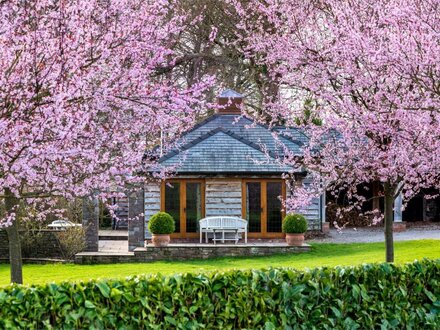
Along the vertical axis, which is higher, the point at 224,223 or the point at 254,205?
the point at 254,205

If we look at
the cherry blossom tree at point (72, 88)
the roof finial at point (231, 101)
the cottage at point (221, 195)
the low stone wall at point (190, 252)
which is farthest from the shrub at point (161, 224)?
the cherry blossom tree at point (72, 88)

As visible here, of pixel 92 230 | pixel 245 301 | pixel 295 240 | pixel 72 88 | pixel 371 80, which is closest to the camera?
pixel 72 88

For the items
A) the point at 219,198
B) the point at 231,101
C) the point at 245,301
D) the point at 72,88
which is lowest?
the point at 245,301

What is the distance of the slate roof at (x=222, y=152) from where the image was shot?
23484 millimetres

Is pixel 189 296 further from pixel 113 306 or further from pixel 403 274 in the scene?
pixel 403 274

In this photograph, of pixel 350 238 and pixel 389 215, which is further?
pixel 350 238

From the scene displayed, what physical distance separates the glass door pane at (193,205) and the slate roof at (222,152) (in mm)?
647

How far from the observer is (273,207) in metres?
23.8

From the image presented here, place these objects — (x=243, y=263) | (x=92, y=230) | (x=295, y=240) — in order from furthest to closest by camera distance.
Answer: (x=92, y=230) < (x=295, y=240) < (x=243, y=263)

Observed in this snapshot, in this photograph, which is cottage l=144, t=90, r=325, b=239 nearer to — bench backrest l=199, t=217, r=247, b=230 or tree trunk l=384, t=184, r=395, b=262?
bench backrest l=199, t=217, r=247, b=230

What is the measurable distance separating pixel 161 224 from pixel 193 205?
99.8 inches

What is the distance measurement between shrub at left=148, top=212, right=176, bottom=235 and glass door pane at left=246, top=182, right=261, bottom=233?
10.2 ft

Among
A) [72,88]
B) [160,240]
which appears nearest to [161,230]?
[160,240]

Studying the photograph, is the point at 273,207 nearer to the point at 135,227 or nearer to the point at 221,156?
the point at 221,156
